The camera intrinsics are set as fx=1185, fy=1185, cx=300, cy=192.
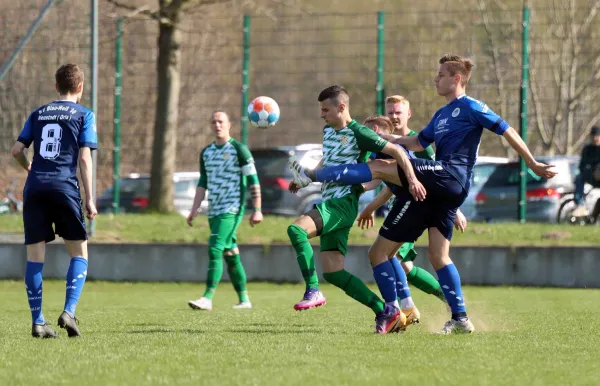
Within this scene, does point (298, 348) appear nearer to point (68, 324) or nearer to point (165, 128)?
point (68, 324)

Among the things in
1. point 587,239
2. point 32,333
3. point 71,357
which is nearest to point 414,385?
point 71,357

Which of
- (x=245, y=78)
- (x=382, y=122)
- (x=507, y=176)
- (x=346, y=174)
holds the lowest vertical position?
(x=507, y=176)

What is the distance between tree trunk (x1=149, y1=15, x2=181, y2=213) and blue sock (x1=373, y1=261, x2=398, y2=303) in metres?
12.3

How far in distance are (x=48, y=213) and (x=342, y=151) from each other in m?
2.26

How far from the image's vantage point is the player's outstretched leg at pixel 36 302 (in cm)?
831

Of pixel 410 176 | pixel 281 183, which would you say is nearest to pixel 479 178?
pixel 281 183

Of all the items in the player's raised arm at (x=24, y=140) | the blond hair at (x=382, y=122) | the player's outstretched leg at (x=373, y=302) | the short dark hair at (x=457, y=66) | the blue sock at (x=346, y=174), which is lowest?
the player's outstretched leg at (x=373, y=302)

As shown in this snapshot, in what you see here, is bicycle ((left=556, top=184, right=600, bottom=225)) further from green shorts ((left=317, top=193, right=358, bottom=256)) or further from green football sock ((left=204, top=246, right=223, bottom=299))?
green shorts ((left=317, top=193, right=358, bottom=256))

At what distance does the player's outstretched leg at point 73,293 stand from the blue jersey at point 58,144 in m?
0.56

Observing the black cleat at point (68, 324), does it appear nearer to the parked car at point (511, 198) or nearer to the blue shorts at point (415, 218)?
the blue shorts at point (415, 218)

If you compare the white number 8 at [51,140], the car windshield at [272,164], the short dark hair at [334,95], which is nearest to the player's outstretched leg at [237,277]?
the short dark hair at [334,95]

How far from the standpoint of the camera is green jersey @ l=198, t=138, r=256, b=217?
41.1 feet

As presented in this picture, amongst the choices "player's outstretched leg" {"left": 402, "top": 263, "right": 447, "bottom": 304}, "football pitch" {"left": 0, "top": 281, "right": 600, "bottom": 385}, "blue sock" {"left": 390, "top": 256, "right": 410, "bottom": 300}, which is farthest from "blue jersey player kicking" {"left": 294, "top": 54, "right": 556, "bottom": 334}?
"player's outstretched leg" {"left": 402, "top": 263, "right": 447, "bottom": 304}

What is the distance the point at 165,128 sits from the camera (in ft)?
68.8
